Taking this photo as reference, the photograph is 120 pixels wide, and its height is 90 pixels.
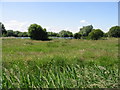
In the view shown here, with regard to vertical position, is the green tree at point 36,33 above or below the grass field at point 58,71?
above

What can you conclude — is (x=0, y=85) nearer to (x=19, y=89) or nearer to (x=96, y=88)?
(x=19, y=89)

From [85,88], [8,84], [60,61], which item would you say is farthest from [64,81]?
[60,61]

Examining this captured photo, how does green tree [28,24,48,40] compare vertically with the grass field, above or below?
above

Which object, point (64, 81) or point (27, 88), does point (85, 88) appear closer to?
point (64, 81)

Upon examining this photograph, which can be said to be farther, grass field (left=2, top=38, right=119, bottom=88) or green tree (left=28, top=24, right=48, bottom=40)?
green tree (left=28, top=24, right=48, bottom=40)

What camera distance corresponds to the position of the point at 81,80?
3.15m

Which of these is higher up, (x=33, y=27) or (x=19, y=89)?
(x=33, y=27)

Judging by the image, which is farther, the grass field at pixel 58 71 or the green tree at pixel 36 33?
the green tree at pixel 36 33

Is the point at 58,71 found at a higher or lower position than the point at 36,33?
lower

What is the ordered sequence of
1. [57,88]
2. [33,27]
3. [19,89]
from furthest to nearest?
1. [33,27]
2. [57,88]
3. [19,89]

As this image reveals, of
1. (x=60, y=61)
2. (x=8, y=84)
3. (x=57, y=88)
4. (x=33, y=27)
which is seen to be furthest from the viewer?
(x=33, y=27)

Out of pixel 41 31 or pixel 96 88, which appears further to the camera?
pixel 41 31

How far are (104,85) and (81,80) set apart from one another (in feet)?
1.52

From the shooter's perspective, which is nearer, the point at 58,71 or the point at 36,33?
the point at 58,71
